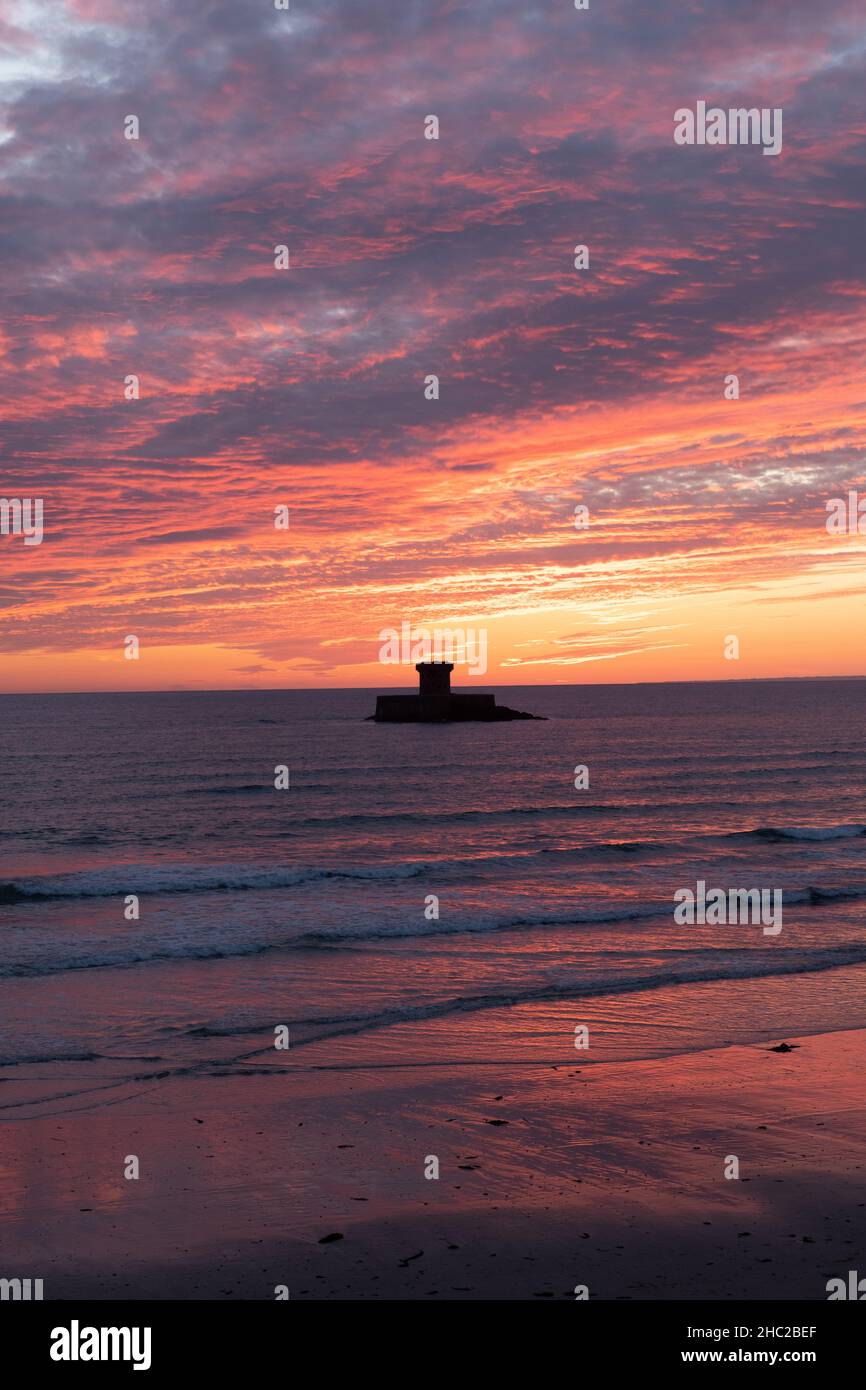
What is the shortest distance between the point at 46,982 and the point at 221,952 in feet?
12.2

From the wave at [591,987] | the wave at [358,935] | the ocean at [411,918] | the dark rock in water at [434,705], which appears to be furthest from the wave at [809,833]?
the dark rock in water at [434,705]

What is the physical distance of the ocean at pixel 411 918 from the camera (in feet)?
53.2

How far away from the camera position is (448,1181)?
10672 millimetres

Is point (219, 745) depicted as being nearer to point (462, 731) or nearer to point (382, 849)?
point (462, 731)

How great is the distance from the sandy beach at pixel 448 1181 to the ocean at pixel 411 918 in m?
1.19

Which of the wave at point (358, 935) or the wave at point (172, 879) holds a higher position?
the wave at point (172, 879)

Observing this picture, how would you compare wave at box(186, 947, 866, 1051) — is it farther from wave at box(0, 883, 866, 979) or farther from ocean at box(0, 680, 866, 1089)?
wave at box(0, 883, 866, 979)

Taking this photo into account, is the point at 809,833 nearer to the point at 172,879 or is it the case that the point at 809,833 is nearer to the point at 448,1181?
the point at 172,879

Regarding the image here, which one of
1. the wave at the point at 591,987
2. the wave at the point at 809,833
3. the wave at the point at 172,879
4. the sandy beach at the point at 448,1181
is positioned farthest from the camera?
the wave at the point at 809,833

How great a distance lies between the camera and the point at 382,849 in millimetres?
38594

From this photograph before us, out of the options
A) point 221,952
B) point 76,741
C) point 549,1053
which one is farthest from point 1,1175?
point 76,741

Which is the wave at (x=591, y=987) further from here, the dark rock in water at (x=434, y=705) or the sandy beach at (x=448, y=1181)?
the dark rock in water at (x=434, y=705)

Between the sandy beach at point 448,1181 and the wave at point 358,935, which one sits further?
the wave at point 358,935

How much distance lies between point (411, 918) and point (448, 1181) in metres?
15.3
